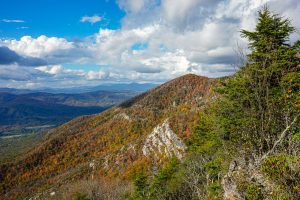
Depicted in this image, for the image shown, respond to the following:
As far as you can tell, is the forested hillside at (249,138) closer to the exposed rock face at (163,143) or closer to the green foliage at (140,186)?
the green foliage at (140,186)

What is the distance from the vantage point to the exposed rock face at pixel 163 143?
372ft

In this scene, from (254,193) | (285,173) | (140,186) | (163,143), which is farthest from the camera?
(163,143)

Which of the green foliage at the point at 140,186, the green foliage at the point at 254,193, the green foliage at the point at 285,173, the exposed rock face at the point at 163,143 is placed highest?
the green foliage at the point at 285,173

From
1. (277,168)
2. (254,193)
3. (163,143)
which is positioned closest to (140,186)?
(254,193)

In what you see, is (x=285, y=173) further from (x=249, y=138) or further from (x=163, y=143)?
(x=163, y=143)

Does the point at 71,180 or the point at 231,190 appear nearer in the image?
the point at 231,190

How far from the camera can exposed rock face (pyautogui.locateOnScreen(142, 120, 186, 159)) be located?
113281 millimetres

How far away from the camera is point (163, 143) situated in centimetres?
12594

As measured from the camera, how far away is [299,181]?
27.8 feet

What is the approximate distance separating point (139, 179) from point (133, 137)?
157 metres

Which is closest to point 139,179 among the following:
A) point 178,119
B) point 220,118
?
point 220,118

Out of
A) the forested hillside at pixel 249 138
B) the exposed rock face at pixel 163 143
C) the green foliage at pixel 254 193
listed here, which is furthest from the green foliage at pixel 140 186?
the exposed rock face at pixel 163 143

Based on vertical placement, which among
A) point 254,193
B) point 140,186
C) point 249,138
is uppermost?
point 249,138

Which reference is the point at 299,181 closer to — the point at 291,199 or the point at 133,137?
the point at 291,199
